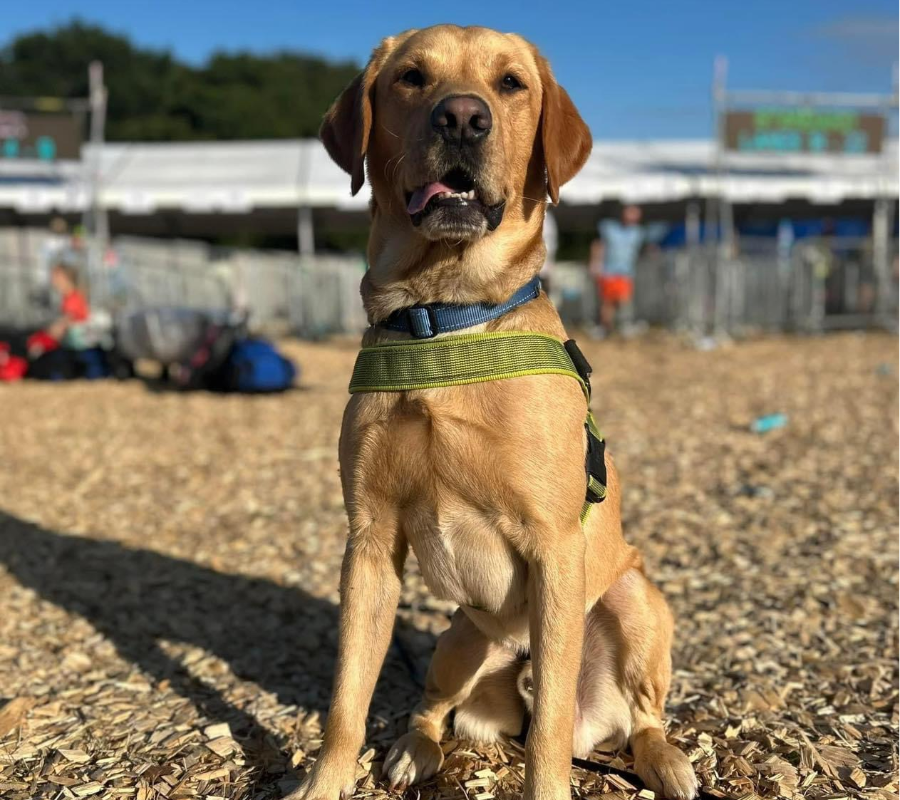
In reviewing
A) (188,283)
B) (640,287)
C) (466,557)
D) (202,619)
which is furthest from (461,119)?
(640,287)

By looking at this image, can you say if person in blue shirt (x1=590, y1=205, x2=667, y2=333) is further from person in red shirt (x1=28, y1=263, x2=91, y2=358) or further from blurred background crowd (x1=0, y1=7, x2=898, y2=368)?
person in red shirt (x1=28, y1=263, x2=91, y2=358)

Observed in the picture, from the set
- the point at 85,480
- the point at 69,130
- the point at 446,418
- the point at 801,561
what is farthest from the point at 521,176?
the point at 69,130

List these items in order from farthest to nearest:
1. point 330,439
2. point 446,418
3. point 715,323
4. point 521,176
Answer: point 715,323, point 330,439, point 521,176, point 446,418

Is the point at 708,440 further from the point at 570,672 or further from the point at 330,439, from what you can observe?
the point at 570,672

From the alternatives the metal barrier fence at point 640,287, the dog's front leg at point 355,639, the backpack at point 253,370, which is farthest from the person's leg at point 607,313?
the dog's front leg at point 355,639

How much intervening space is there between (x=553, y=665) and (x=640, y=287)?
1613 cm

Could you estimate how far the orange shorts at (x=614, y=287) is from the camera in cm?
1605

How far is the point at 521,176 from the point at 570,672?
142cm

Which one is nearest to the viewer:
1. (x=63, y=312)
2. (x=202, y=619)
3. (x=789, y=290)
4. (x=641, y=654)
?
(x=641, y=654)

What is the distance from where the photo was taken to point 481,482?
2273mm

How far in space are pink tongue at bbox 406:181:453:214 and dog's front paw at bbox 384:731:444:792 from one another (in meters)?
1.58

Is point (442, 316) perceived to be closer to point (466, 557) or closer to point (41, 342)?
point (466, 557)

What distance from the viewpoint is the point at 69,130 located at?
13836mm

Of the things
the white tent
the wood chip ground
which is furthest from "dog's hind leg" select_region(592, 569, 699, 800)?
the white tent
